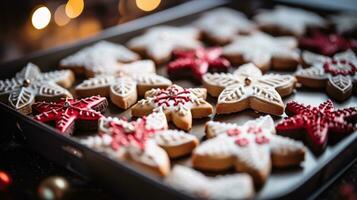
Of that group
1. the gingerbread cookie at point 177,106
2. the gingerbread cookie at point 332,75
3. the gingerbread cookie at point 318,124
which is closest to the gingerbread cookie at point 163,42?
the gingerbread cookie at point 177,106

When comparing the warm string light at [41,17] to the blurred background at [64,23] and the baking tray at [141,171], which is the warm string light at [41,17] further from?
the baking tray at [141,171]

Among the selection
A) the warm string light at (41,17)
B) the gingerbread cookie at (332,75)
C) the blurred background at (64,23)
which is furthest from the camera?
the blurred background at (64,23)

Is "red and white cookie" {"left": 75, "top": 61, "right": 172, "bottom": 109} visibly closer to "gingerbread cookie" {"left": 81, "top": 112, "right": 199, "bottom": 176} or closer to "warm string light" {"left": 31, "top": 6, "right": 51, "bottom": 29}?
"gingerbread cookie" {"left": 81, "top": 112, "right": 199, "bottom": 176}

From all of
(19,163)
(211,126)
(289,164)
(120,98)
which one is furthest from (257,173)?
(19,163)

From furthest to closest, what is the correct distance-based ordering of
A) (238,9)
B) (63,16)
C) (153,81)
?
(63,16) < (238,9) < (153,81)

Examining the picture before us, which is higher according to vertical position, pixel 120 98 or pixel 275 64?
pixel 120 98

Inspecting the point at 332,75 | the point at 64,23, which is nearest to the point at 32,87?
the point at 332,75

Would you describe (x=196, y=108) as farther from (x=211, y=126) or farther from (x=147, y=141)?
(x=147, y=141)

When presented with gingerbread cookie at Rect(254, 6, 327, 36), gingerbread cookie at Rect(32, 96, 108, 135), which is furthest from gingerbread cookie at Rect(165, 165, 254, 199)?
gingerbread cookie at Rect(254, 6, 327, 36)
